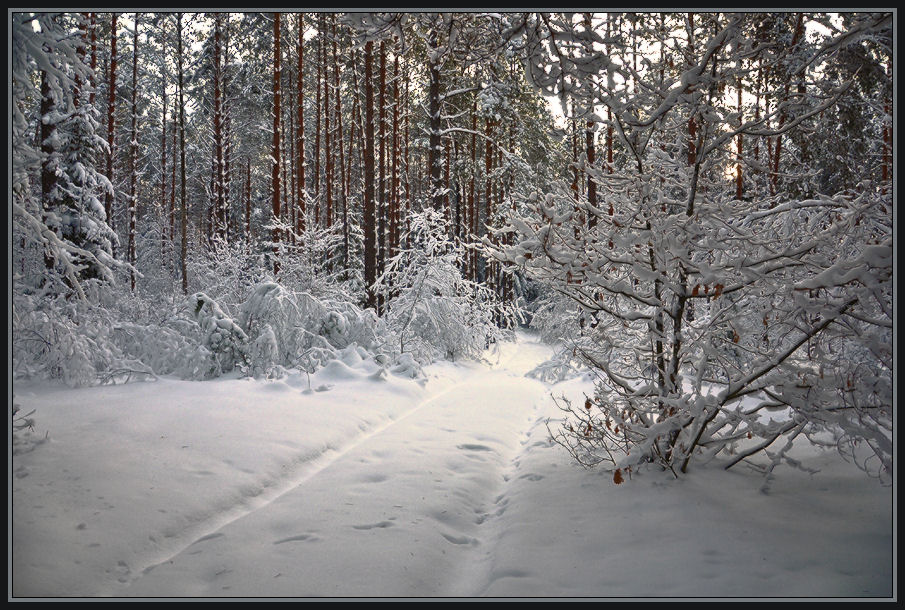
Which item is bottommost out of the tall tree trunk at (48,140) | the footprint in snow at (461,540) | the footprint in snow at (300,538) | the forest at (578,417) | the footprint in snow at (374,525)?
the footprint in snow at (461,540)

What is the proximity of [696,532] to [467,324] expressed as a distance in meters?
10.4

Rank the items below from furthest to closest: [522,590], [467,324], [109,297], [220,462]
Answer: [467,324], [109,297], [220,462], [522,590]

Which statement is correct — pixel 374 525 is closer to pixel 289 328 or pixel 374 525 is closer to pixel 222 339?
pixel 222 339

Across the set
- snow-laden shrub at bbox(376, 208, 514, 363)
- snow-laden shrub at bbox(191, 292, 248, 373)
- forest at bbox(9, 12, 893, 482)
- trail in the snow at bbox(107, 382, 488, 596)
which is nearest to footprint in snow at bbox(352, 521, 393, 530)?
trail in the snow at bbox(107, 382, 488, 596)

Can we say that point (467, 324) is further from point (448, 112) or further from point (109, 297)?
point (448, 112)

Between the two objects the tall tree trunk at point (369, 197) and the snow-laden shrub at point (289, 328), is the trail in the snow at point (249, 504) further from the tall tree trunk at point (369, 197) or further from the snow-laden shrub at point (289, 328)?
the tall tree trunk at point (369, 197)

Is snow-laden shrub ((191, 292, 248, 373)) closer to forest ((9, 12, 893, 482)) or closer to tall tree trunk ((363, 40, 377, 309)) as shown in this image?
forest ((9, 12, 893, 482))

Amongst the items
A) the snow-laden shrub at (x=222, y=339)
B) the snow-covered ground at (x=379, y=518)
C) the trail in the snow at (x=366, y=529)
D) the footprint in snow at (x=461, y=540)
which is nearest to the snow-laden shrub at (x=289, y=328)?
the snow-laden shrub at (x=222, y=339)

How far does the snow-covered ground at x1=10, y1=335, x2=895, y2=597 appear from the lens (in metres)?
2.74

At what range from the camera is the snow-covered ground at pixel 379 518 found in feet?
8.98

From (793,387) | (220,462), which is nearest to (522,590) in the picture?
(793,387)

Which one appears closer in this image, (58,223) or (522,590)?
(522,590)

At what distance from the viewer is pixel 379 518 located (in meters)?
3.75

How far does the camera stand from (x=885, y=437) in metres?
3.07
